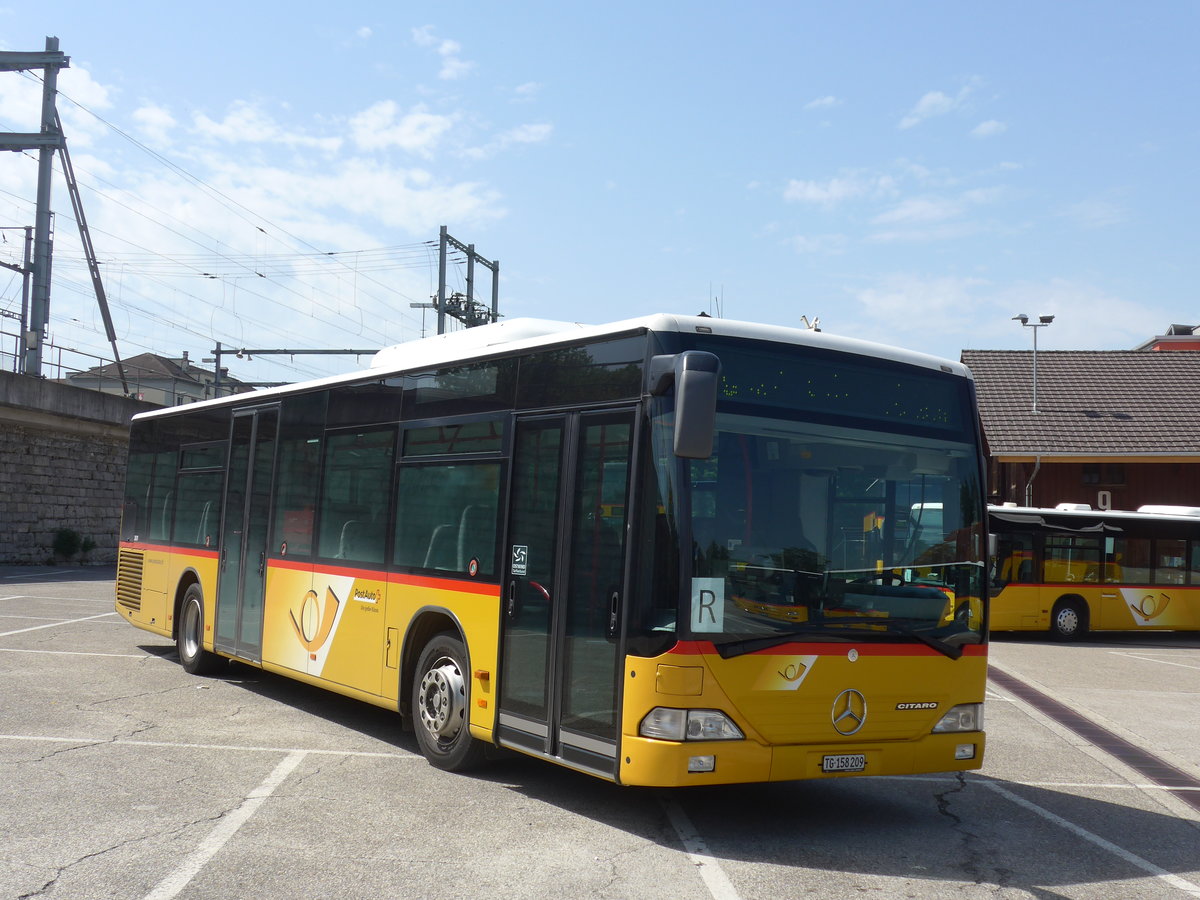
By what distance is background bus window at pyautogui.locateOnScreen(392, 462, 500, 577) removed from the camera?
7.85 m

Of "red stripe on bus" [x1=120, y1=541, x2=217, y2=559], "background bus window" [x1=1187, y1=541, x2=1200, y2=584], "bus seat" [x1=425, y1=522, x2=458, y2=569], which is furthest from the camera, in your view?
"background bus window" [x1=1187, y1=541, x2=1200, y2=584]

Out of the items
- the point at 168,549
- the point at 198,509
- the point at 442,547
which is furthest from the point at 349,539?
the point at 168,549

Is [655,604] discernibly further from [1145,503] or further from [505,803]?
[1145,503]

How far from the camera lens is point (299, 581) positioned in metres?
10.5

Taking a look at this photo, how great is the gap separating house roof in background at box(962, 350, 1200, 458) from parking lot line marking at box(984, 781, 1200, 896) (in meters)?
26.4

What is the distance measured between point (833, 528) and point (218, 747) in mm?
4770

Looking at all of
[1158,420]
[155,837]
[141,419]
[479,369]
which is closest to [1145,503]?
[1158,420]

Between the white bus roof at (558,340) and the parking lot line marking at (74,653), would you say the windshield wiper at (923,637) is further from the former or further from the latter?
the parking lot line marking at (74,653)

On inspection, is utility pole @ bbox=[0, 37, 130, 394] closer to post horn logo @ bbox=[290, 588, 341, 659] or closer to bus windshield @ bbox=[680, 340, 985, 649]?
post horn logo @ bbox=[290, 588, 341, 659]

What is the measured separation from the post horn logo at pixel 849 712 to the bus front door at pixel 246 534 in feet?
20.5

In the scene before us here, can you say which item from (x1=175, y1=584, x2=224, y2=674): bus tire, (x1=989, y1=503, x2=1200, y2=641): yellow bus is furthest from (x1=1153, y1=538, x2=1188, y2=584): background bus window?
(x1=175, y1=584, x2=224, y2=674): bus tire

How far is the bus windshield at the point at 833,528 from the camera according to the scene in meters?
6.39

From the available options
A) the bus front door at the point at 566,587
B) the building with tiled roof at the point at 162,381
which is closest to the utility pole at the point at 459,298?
the building with tiled roof at the point at 162,381

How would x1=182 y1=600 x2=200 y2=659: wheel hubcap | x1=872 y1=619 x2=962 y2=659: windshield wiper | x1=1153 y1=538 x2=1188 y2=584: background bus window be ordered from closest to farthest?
x1=872 y1=619 x2=962 y2=659: windshield wiper, x1=182 y1=600 x2=200 y2=659: wheel hubcap, x1=1153 y1=538 x2=1188 y2=584: background bus window
